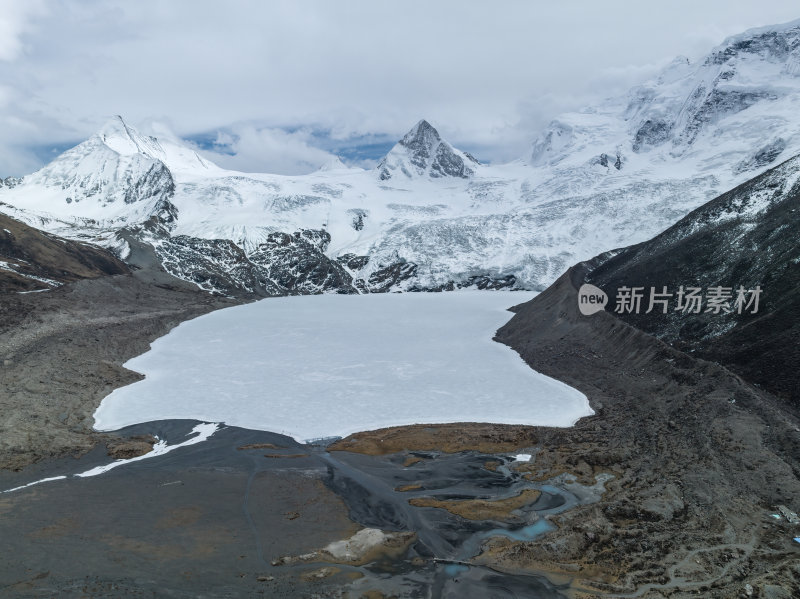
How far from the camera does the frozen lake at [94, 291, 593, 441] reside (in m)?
35.6

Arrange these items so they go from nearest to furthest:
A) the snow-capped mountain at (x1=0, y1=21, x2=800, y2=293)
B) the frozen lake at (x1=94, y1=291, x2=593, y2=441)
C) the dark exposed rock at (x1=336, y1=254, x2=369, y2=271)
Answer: the frozen lake at (x1=94, y1=291, x2=593, y2=441), the snow-capped mountain at (x1=0, y1=21, x2=800, y2=293), the dark exposed rock at (x1=336, y1=254, x2=369, y2=271)

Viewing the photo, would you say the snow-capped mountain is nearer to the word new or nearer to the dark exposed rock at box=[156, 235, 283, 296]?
the dark exposed rock at box=[156, 235, 283, 296]

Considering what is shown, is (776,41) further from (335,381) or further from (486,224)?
(335,381)

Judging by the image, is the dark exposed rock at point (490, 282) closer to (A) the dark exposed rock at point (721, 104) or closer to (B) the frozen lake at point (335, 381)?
(B) the frozen lake at point (335, 381)

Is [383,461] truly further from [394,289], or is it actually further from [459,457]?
[394,289]

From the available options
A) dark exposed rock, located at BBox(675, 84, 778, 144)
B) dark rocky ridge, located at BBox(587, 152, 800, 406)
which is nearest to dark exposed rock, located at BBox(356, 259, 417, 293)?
dark rocky ridge, located at BBox(587, 152, 800, 406)

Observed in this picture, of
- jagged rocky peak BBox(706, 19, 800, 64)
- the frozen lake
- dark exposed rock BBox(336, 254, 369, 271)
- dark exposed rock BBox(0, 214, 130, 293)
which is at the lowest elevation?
the frozen lake
